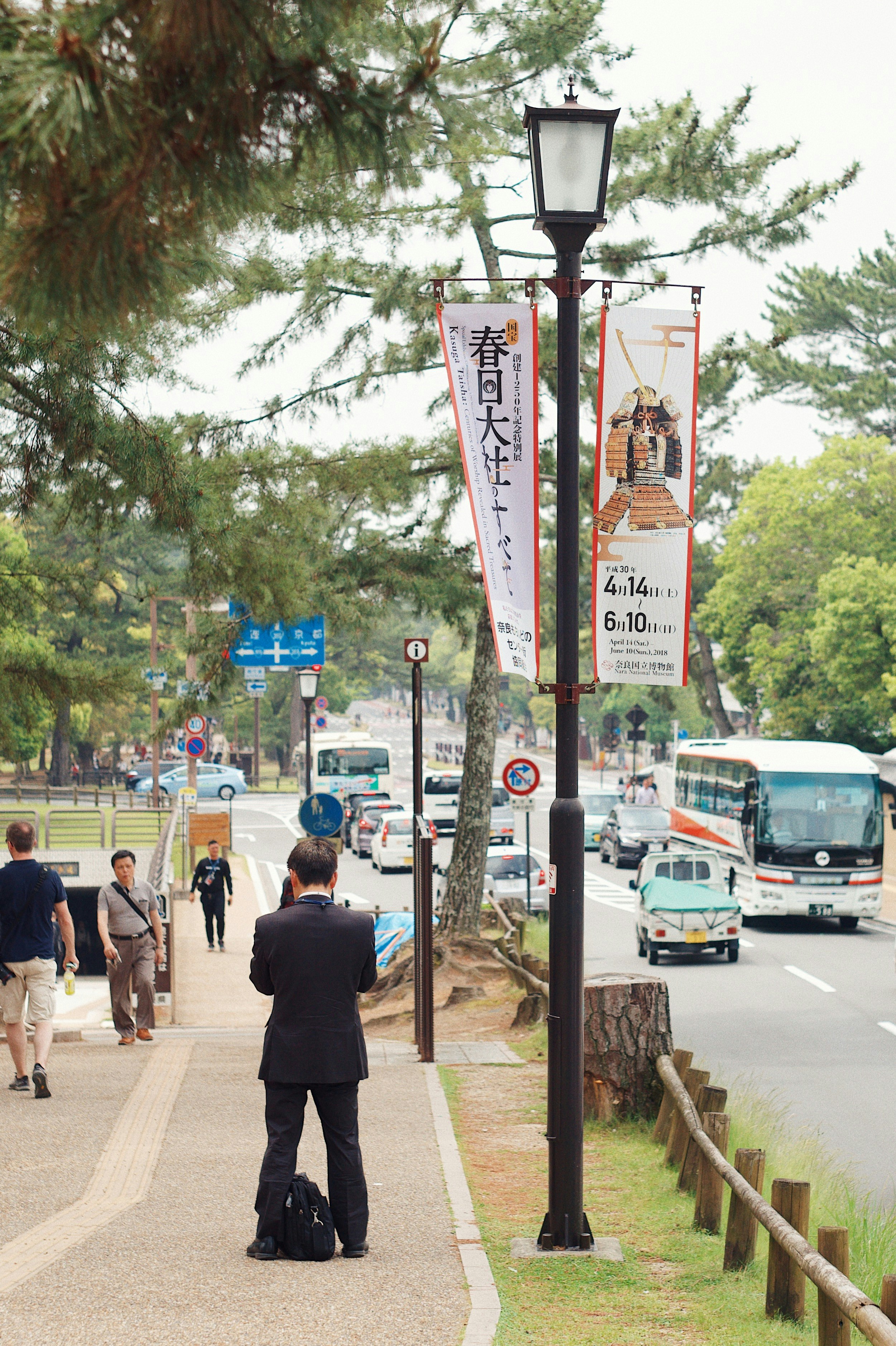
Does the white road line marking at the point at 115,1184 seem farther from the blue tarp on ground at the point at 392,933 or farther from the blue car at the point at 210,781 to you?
the blue car at the point at 210,781

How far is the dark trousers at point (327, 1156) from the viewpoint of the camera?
213 inches

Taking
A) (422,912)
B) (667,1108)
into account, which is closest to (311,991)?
(667,1108)

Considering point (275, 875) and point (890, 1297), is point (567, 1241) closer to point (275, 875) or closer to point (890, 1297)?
point (890, 1297)

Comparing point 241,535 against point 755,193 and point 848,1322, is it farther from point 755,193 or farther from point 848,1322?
point 755,193

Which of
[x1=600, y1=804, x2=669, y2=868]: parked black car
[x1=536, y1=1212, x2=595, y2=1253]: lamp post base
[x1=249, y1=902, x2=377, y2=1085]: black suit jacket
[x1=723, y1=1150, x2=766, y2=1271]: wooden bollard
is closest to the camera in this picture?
[x1=249, y1=902, x2=377, y2=1085]: black suit jacket

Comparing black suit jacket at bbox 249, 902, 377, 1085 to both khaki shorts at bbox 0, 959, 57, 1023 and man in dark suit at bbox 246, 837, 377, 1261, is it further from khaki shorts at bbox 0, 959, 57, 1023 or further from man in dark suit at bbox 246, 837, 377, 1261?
khaki shorts at bbox 0, 959, 57, 1023

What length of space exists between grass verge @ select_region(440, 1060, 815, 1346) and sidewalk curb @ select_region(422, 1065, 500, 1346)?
56 millimetres

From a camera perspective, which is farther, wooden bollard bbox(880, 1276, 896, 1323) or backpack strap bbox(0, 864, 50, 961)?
backpack strap bbox(0, 864, 50, 961)

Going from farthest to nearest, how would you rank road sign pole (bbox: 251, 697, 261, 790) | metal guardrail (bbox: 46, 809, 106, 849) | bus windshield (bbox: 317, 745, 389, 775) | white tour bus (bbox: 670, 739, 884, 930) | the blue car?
1. road sign pole (bbox: 251, 697, 261, 790)
2. the blue car
3. bus windshield (bbox: 317, 745, 389, 775)
4. metal guardrail (bbox: 46, 809, 106, 849)
5. white tour bus (bbox: 670, 739, 884, 930)

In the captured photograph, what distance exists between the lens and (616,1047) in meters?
9.05

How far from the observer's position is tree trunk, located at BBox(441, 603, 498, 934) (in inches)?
727

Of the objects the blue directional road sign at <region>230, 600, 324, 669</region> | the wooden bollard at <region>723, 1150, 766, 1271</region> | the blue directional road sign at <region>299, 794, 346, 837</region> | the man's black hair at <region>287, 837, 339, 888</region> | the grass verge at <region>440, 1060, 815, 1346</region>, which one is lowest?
the grass verge at <region>440, 1060, 815, 1346</region>

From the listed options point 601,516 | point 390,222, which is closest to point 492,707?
point 390,222

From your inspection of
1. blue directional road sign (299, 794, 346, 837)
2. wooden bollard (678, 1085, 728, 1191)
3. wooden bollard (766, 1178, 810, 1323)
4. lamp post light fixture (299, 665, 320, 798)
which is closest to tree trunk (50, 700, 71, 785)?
lamp post light fixture (299, 665, 320, 798)
